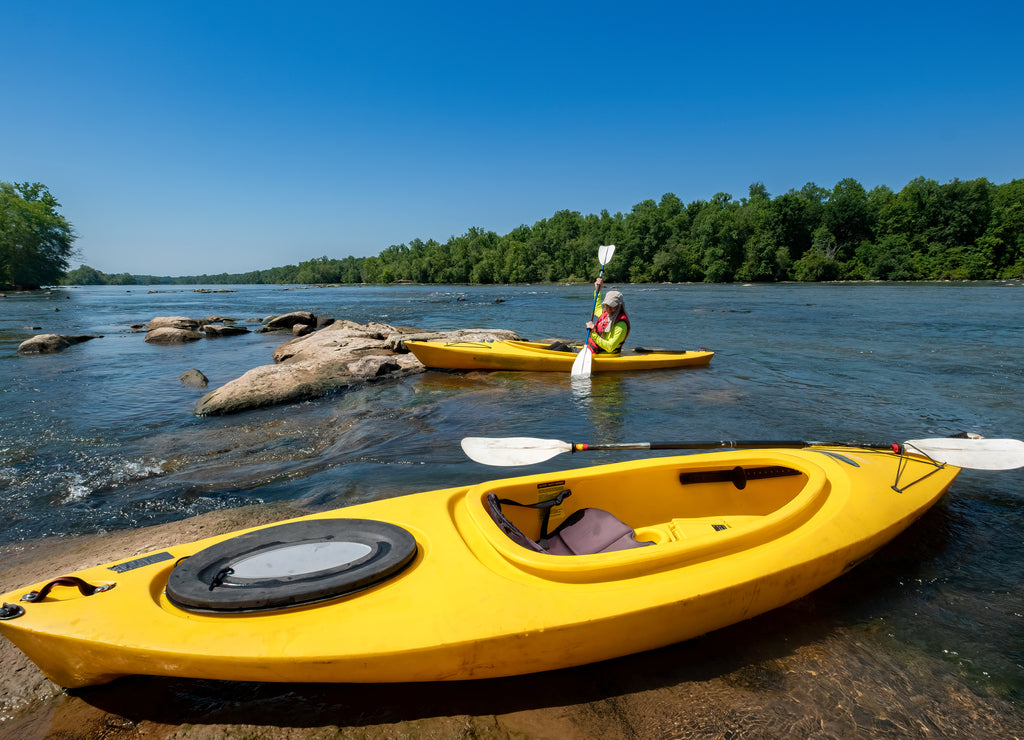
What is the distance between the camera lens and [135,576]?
1943 millimetres

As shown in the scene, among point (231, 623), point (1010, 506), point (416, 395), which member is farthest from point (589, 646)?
point (416, 395)

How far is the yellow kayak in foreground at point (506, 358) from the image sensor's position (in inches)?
355

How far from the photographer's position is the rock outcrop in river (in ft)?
21.8

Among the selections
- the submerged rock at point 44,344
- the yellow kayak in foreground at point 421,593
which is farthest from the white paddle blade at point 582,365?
the submerged rock at point 44,344

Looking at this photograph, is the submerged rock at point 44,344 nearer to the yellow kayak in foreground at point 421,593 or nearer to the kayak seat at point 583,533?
the yellow kayak in foreground at point 421,593

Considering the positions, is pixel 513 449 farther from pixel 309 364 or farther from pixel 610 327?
pixel 610 327

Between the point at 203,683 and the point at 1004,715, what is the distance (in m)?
3.31

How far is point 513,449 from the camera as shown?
3.71 metres

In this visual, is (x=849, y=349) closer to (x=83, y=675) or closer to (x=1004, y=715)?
(x=1004, y=715)

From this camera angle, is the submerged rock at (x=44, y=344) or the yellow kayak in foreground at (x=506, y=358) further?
the submerged rock at (x=44, y=344)

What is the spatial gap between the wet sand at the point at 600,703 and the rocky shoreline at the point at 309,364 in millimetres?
4904

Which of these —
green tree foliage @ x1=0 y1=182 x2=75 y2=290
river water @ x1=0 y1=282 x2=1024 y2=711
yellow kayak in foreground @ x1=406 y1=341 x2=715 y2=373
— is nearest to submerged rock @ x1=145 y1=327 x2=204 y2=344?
river water @ x1=0 y1=282 x2=1024 y2=711

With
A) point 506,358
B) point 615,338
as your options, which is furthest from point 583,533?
point 615,338

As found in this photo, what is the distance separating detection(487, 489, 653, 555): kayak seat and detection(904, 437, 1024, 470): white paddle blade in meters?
2.37
